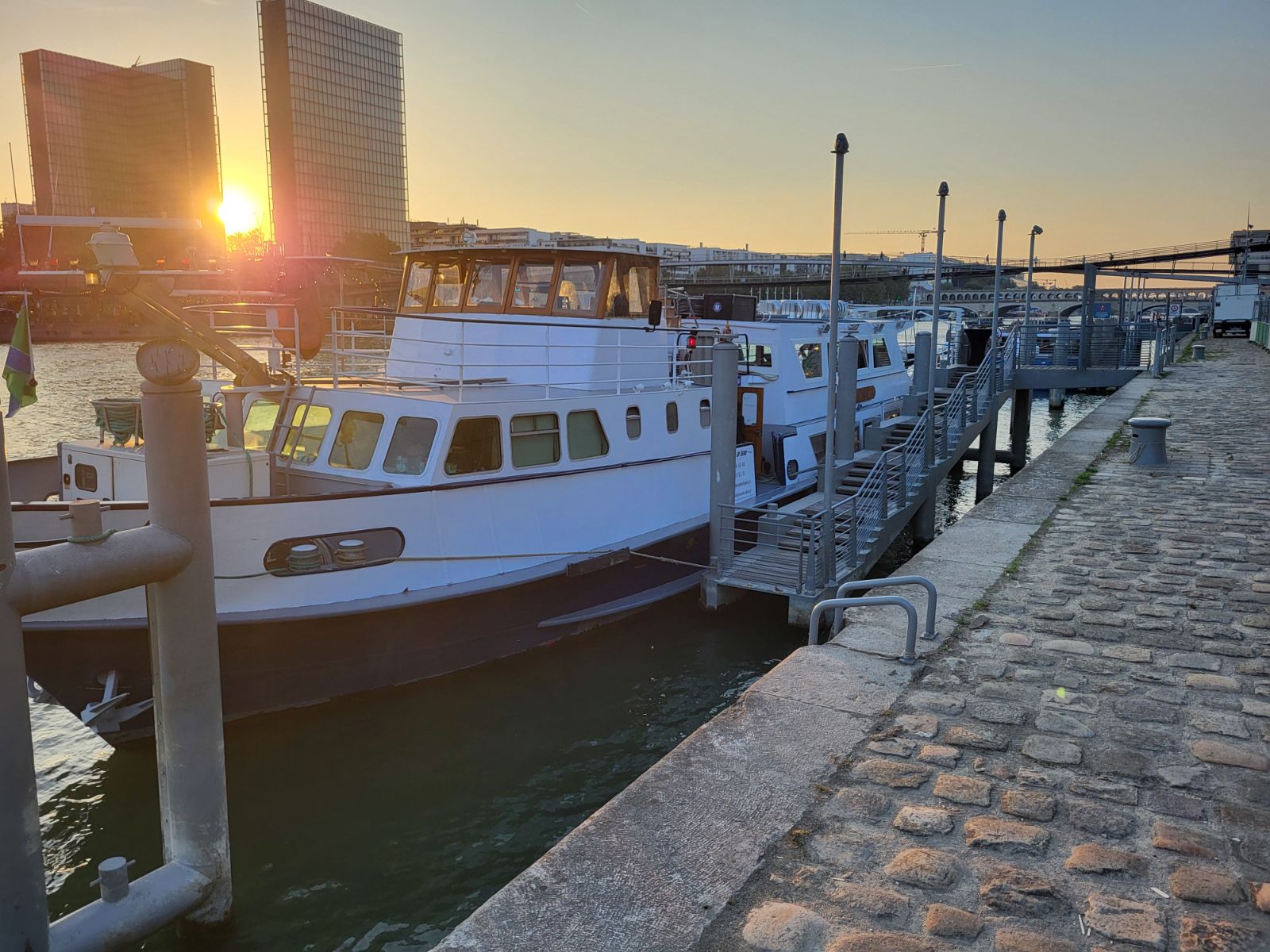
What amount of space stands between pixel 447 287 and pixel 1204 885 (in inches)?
471

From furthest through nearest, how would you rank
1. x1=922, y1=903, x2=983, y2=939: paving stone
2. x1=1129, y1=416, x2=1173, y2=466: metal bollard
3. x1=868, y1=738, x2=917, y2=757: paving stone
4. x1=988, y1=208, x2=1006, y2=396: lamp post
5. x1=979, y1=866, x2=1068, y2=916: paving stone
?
x1=988, y1=208, x2=1006, y2=396: lamp post → x1=1129, y1=416, x2=1173, y2=466: metal bollard → x1=868, y1=738, x2=917, y2=757: paving stone → x1=979, y1=866, x2=1068, y2=916: paving stone → x1=922, y1=903, x2=983, y2=939: paving stone

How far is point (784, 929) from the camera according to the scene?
3.85 m

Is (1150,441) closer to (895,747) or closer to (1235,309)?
(895,747)

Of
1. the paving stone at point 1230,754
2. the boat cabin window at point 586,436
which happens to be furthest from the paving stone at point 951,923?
the boat cabin window at point 586,436

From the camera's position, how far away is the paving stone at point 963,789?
16.0 ft

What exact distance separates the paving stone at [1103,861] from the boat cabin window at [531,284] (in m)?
10.2

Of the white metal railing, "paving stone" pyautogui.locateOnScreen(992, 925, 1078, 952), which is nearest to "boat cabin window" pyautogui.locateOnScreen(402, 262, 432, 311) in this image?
the white metal railing

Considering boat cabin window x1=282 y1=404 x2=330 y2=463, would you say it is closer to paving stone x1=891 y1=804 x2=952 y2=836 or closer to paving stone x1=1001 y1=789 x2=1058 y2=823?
paving stone x1=891 y1=804 x2=952 y2=836

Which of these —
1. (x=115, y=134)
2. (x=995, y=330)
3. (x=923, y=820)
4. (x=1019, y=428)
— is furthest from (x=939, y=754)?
(x=115, y=134)

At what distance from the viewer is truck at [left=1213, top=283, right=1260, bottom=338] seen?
62031 mm

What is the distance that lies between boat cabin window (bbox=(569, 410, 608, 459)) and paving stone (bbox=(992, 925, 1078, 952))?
824 centimetres

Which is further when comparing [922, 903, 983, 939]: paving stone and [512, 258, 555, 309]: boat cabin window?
[512, 258, 555, 309]: boat cabin window

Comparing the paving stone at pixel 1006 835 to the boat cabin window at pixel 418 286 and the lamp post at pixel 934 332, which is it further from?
the lamp post at pixel 934 332

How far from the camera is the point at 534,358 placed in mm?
12828
